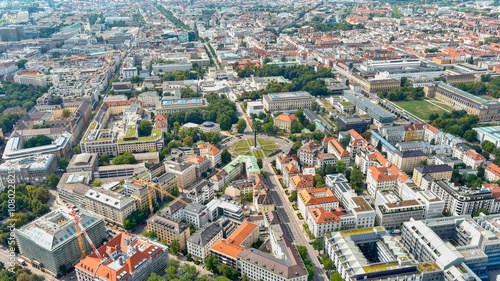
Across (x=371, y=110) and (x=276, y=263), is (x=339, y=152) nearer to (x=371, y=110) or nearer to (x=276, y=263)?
(x=371, y=110)

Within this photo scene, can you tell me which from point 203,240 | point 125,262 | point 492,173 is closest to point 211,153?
point 203,240

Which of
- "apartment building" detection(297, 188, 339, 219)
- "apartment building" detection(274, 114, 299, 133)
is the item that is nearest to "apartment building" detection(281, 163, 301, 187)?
"apartment building" detection(297, 188, 339, 219)

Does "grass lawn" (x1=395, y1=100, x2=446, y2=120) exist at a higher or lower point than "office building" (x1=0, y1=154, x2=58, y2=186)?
lower

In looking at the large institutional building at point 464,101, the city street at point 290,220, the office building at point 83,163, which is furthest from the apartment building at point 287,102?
the office building at point 83,163

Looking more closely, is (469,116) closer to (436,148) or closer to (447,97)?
(447,97)

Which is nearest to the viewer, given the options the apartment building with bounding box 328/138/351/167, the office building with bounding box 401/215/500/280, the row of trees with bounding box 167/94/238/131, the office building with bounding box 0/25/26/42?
the office building with bounding box 401/215/500/280

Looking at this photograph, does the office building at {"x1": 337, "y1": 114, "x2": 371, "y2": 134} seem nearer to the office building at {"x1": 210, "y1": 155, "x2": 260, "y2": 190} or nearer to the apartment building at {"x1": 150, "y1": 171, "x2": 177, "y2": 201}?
the office building at {"x1": 210, "y1": 155, "x2": 260, "y2": 190}

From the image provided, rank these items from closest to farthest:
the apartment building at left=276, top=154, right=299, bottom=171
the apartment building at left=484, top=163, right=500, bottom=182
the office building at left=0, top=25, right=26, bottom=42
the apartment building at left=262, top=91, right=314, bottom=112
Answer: the apartment building at left=484, top=163, right=500, bottom=182, the apartment building at left=276, top=154, right=299, bottom=171, the apartment building at left=262, top=91, right=314, bottom=112, the office building at left=0, top=25, right=26, bottom=42

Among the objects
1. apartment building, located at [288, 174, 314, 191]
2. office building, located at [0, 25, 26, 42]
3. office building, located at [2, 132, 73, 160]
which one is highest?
office building, located at [0, 25, 26, 42]
